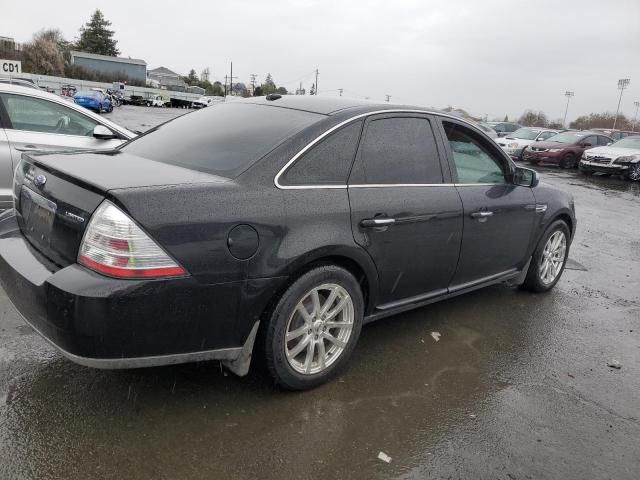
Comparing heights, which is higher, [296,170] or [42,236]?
[296,170]

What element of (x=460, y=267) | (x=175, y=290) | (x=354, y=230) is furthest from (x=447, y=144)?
(x=175, y=290)

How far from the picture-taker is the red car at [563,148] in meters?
19.8

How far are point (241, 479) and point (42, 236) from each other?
61.0 inches

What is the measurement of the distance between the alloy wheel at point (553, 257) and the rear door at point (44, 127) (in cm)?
464

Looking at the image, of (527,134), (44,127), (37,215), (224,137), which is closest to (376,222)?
(224,137)

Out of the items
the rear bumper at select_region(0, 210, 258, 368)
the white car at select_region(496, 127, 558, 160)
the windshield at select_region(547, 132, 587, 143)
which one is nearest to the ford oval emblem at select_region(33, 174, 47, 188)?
the rear bumper at select_region(0, 210, 258, 368)

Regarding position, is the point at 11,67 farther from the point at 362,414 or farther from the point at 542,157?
the point at 362,414

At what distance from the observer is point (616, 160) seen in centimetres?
1741

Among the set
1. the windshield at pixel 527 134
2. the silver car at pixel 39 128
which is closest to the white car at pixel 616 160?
the windshield at pixel 527 134

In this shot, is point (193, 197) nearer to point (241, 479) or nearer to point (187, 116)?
point (241, 479)

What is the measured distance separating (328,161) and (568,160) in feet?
63.8

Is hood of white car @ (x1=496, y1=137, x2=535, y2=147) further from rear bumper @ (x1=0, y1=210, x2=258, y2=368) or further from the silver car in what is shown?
rear bumper @ (x1=0, y1=210, x2=258, y2=368)

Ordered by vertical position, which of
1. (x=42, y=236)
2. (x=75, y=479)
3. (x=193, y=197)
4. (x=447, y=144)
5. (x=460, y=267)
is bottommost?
(x=75, y=479)

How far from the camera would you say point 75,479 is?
7.40 feet
